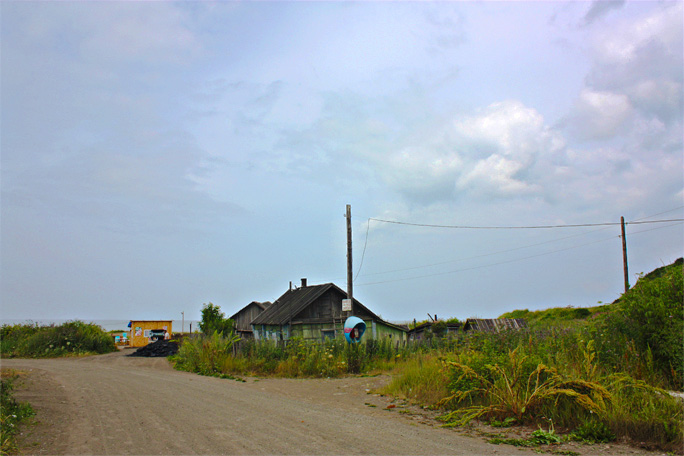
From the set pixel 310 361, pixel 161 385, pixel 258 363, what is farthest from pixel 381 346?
pixel 161 385

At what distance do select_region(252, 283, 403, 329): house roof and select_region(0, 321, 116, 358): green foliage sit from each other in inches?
463

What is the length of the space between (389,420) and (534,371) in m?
2.73

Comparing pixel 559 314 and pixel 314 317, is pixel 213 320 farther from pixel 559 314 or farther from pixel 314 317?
pixel 559 314

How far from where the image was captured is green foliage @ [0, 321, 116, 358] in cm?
3028

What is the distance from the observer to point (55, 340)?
102ft

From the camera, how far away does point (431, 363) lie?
39.1 feet

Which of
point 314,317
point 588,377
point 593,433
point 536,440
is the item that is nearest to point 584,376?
point 588,377

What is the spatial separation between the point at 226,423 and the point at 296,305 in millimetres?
19113

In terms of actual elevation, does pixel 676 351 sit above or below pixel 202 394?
above

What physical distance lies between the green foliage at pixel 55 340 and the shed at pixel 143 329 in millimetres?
4504

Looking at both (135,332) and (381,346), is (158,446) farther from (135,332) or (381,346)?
(135,332)

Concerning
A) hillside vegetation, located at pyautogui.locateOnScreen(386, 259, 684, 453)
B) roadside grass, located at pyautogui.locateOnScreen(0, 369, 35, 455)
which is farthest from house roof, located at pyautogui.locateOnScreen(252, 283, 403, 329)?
roadside grass, located at pyautogui.locateOnScreen(0, 369, 35, 455)

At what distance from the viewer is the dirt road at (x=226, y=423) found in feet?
21.6

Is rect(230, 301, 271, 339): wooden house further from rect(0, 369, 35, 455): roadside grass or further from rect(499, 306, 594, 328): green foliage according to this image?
rect(0, 369, 35, 455): roadside grass
